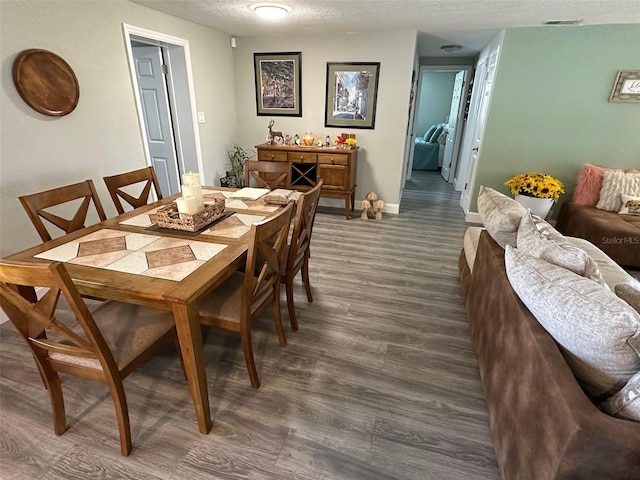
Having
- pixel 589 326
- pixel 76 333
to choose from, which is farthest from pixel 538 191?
pixel 76 333

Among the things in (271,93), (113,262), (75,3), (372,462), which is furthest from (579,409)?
(271,93)

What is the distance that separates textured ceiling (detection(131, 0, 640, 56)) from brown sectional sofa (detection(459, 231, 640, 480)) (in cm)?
235

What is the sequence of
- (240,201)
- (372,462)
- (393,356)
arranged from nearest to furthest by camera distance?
(372,462), (393,356), (240,201)

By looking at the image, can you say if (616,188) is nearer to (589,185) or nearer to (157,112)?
(589,185)

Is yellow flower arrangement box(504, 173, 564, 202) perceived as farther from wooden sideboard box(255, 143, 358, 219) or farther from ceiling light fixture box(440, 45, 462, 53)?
ceiling light fixture box(440, 45, 462, 53)

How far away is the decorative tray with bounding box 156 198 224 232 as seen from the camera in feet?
5.63

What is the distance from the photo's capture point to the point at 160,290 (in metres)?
1.21

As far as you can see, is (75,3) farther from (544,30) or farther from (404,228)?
(544,30)

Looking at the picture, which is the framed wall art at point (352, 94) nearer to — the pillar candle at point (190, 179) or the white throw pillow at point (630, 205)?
the white throw pillow at point (630, 205)

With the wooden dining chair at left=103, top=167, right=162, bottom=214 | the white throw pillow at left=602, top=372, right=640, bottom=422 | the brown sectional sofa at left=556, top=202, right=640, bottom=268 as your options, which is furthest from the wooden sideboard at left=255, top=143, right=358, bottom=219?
the white throw pillow at left=602, top=372, right=640, bottom=422

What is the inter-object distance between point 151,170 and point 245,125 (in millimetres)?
2510

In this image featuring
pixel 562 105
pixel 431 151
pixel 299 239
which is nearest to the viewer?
pixel 299 239

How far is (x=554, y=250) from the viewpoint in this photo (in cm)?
132

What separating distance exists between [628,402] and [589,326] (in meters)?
0.20
